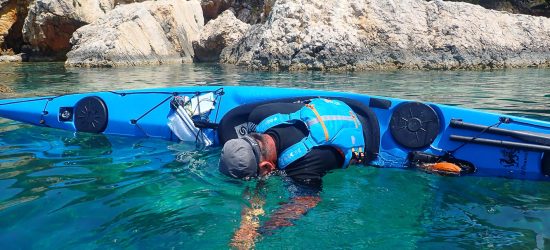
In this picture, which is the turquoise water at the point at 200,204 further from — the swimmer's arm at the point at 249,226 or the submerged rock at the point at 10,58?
the submerged rock at the point at 10,58

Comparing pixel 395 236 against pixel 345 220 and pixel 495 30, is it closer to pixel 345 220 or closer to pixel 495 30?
pixel 345 220

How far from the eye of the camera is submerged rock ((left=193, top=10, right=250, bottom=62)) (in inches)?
785

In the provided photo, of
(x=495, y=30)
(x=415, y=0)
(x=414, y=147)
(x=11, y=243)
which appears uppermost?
(x=415, y=0)

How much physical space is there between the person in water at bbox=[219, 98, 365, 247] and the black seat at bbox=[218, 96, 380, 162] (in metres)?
0.14

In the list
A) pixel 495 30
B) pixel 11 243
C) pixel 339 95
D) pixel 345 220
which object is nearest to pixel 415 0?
pixel 495 30

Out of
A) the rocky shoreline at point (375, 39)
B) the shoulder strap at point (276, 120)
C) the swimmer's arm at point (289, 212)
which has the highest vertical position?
the rocky shoreline at point (375, 39)

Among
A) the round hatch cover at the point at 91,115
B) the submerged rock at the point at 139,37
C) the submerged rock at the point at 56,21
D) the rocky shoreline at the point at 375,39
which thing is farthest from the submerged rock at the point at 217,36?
the round hatch cover at the point at 91,115

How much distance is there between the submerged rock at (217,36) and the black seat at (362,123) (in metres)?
15.9

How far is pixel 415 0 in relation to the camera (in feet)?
51.1

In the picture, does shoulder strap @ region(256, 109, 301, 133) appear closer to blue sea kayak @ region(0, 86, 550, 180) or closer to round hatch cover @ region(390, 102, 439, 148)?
blue sea kayak @ region(0, 86, 550, 180)

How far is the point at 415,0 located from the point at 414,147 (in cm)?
1266

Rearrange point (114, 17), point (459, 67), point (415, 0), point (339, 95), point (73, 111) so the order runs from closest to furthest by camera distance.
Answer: point (339, 95)
point (73, 111)
point (459, 67)
point (415, 0)
point (114, 17)

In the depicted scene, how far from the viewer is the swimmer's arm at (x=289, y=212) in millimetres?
3008

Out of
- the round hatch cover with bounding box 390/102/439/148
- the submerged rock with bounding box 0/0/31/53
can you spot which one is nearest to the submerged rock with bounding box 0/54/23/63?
the submerged rock with bounding box 0/0/31/53
